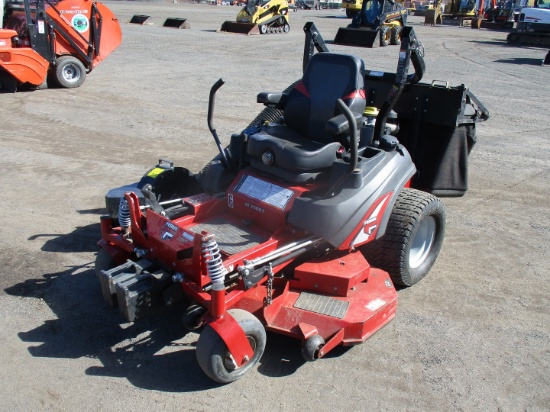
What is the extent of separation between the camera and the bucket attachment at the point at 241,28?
22266mm

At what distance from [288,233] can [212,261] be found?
2.76 feet

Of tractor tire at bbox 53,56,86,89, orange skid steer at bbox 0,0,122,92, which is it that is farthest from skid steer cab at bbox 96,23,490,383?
tractor tire at bbox 53,56,86,89

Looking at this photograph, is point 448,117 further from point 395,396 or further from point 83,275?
point 83,275

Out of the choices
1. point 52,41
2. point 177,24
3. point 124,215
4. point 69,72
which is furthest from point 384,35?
point 124,215

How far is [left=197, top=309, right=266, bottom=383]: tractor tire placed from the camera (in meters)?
3.12

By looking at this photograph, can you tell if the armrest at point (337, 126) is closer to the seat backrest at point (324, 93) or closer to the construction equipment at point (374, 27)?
the seat backrest at point (324, 93)

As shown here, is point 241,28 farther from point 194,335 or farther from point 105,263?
point 194,335

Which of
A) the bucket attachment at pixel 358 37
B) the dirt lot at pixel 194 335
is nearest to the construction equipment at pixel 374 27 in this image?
the bucket attachment at pixel 358 37

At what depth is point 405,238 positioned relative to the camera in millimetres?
4121

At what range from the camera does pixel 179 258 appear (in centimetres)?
353

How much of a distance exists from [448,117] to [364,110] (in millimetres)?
1395

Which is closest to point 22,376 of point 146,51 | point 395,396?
point 395,396

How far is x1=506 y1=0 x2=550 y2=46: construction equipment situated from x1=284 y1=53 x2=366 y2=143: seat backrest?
20.8m

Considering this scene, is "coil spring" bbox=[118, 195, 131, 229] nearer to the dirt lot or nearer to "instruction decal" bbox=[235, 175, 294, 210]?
the dirt lot
